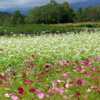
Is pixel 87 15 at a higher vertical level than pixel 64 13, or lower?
lower

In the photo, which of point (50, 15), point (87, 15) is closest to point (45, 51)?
point (50, 15)

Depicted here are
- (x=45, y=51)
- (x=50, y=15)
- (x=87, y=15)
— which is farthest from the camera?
(x=87, y=15)

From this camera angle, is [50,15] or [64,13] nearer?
[50,15]

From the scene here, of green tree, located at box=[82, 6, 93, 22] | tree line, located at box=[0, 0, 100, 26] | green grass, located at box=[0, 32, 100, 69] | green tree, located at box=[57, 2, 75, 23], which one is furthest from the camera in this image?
green tree, located at box=[82, 6, 93, 22]

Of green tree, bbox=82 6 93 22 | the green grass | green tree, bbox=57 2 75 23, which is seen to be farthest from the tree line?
the green grass

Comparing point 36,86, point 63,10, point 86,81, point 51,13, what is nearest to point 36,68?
point 36,86

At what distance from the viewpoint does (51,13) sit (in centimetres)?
6925

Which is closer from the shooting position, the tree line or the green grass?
the green grass

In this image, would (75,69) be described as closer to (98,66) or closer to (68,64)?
(68,64)

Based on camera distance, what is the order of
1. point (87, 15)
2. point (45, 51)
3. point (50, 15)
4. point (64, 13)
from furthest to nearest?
point (87, 15), point (64, 13), point (50, 15), point (45, 51)

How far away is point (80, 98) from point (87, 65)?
2583mm

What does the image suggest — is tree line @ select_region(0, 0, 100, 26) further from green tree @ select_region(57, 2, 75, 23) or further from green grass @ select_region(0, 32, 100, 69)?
green grass @ select_region(0, 32, 100, 69)

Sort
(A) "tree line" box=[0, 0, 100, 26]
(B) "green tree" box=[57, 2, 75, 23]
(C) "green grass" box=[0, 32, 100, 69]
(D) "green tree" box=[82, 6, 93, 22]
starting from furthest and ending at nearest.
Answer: (D) "green tree" box=[82, 6, 93, 22] → (B) "green tree" box=[57, 2, 75, 23] → (A) "tree line" box=[0, 0, 100, 26] → (C) "green grass" box=[0, 32, 100, 69]

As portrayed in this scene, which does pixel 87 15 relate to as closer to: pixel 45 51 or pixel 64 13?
pixel 64 13
